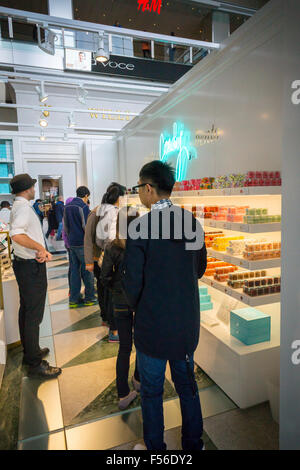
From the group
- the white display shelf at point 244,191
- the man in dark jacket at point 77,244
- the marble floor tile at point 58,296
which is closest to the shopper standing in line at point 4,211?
the marble floor tile at point 58,296

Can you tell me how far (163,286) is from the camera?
156cm

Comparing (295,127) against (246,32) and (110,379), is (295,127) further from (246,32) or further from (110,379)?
(110,379)

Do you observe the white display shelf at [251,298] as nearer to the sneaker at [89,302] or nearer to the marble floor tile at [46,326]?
the marble floor tile at [46,326]

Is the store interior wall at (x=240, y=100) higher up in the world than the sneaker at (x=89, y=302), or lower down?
higher up

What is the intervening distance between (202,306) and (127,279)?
6.76ft

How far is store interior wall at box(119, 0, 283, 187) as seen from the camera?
239cm

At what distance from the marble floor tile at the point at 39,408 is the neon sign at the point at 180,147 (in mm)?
3045

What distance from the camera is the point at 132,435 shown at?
207 centimetres

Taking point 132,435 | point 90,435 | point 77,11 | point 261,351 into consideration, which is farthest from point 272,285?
point 77,11

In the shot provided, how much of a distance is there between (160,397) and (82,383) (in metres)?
1.26

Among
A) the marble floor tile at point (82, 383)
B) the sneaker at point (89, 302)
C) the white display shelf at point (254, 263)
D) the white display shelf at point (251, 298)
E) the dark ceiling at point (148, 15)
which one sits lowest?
the marble floor tile at point (82, 383)

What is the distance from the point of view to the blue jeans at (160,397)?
1.69 metres

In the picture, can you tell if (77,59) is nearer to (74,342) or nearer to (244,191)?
(244,191)

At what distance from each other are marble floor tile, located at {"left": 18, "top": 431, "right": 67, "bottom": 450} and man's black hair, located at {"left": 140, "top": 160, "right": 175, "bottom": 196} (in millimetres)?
1875
